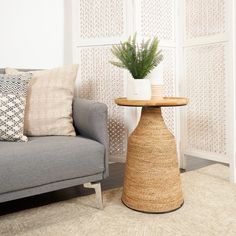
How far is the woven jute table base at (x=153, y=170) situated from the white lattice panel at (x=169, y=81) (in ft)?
2.37

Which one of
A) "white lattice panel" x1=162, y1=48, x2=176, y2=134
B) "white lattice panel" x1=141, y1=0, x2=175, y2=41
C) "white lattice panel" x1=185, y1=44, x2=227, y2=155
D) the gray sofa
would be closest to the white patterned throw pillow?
the gray sofa

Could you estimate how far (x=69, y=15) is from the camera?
244cm

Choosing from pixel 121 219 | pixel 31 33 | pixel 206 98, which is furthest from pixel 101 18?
pixel 121 219

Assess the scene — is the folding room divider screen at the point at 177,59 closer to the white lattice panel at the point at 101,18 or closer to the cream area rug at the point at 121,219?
the white lattice panel at the point at 101,18

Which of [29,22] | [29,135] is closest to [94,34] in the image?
[29,22]

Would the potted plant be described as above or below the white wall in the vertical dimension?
below

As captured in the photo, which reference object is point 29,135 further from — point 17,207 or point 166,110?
point 166,110

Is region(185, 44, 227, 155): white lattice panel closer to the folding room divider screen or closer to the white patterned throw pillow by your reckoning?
the folding room divider screen

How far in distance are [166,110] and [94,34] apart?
0.81 m

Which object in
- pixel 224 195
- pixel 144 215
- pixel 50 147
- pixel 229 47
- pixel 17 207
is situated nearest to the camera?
pixel 50 147

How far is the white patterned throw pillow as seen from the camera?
5.29 feet

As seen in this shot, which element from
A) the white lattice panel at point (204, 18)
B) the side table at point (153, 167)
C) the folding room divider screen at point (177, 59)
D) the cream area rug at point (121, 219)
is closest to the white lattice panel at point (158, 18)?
the folding room divider screen at point (177, 59)

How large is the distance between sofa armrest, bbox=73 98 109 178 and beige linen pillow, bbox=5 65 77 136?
0.10 metres

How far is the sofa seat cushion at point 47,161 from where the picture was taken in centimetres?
143
